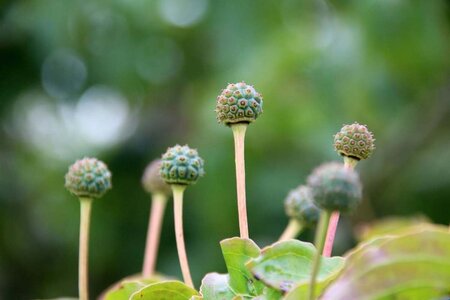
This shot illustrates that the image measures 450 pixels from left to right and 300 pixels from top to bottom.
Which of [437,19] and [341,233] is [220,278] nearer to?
[437,19]

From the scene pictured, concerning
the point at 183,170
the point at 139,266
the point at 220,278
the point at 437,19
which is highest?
the point at 437,19

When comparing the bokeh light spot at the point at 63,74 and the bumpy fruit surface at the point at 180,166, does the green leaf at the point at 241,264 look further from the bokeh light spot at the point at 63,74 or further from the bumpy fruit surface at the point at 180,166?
the bokeh light spot at the point at 63,74

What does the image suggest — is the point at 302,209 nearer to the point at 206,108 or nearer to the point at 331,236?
the point at 331,236

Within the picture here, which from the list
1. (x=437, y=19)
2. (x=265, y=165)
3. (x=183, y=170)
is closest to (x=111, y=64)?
(x=265, y=165)

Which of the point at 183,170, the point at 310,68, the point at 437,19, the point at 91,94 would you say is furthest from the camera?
the point at 91,94

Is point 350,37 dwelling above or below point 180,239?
above

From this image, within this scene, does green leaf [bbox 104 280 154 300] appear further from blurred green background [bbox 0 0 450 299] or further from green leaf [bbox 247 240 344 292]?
blurred green background [bbox 0 0 450 299]

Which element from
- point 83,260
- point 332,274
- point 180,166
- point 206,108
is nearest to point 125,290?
point 83,260
